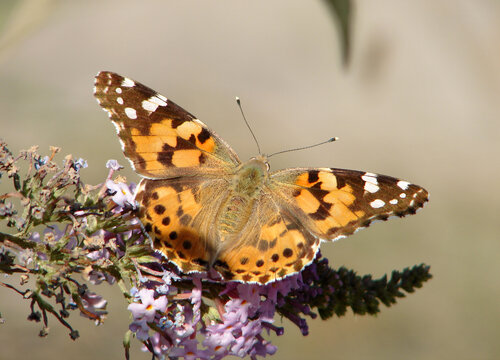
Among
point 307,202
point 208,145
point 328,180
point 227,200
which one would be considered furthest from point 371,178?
point 208,145

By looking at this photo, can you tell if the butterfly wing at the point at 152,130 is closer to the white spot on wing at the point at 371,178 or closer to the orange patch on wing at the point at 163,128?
the orange patch on wing at the point at 163,128

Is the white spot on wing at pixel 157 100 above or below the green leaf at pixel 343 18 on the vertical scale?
below

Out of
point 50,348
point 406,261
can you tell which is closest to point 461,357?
point 406,261

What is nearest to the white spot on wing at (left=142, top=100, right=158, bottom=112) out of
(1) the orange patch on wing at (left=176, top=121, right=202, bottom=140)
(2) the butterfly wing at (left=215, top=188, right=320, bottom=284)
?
(1) the orange patch on wing at (left=176, top=121, right=202, bottom=140)

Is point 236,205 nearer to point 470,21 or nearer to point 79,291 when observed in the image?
point 79,291

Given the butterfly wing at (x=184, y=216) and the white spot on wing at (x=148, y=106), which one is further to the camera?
the white spot on wing at (x=148, y=106)

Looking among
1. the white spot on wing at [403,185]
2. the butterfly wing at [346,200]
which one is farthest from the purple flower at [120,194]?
the white spot on wing at [403,185]
